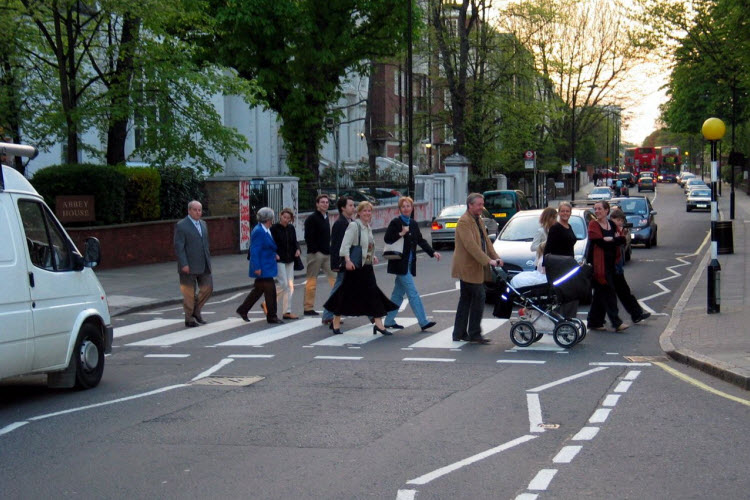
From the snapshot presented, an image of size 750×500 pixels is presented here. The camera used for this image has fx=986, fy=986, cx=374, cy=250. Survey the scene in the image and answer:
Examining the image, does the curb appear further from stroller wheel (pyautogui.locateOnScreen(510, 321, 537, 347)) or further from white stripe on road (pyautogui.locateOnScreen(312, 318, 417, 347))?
white stripe on road (pyautogui.locateOnScreen(312, 318, 417, 347))

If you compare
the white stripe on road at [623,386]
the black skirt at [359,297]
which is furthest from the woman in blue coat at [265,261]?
the white stripe on road at [623,386]

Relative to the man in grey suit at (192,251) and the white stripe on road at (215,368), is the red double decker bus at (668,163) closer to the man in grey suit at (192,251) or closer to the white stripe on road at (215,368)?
the man in grey suit at (192,251)

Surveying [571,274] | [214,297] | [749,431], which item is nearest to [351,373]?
[571,274]

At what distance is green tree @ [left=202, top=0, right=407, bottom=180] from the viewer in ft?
116

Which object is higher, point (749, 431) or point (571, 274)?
point (571, 274)

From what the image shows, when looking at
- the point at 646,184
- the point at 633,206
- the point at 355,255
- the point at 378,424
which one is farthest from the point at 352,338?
the point at 646,184

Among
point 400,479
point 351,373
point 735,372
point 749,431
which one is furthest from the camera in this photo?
point 351,373

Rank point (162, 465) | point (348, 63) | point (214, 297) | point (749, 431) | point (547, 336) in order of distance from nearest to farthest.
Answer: point (162, 465)
point (749, 431)
point (547, 336)
point (214, 297)
point (348, 63)

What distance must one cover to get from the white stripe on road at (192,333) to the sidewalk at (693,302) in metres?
2.93

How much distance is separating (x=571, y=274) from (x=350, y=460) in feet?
21.3

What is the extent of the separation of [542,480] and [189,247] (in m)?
9.44

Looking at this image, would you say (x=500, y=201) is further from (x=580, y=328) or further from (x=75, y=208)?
(x=580, y=328)

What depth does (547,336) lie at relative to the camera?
44.7ft

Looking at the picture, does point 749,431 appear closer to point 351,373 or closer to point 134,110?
point 351,373
